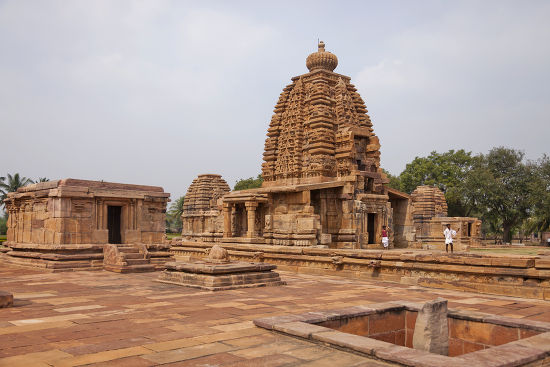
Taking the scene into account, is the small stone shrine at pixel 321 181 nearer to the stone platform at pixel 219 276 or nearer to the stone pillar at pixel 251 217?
the stone pillar at pixel 251 217

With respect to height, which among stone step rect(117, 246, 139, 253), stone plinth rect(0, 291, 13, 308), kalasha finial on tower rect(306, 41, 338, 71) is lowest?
stone plinth rect(0, 291, 13, 308)

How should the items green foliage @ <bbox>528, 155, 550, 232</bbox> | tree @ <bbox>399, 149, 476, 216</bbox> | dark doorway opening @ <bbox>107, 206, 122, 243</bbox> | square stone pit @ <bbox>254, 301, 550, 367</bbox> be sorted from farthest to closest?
1. tree @ <bbox>399, 149, 476, 216</bbox>
2. green foliage @ <bbox>528, 155, 550, 232</bbox>
3. dark doorway opening @ <bbox>107, 206, 122, 243</bbox>
4. square stone pit @ <bbox>254, 301, 550, 367</bbox>

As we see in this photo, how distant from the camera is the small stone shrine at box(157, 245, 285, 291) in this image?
30.8ft

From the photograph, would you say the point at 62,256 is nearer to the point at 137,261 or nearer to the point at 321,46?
the point at 137,261

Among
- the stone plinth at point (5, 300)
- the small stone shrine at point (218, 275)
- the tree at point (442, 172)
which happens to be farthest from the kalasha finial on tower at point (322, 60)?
the tree at point (442, 172)

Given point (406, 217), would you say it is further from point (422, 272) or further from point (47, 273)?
point (47, 273)

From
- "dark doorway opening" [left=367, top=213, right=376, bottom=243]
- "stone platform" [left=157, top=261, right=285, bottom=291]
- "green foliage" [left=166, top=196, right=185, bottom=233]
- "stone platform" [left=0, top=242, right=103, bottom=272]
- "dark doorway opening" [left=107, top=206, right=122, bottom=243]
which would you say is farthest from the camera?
"green foliage" [left=166, top=196, right=185, bottom=233]

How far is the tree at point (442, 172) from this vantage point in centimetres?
5178

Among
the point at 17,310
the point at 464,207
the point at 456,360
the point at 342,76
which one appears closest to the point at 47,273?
the point at 17,310

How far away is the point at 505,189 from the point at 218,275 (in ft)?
133

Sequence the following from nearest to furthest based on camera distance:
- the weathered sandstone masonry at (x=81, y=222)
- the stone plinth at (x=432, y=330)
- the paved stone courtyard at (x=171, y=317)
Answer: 1. the paved stone courtyard at (x=171, y=317)
2. the stone plinth at (x=432, y=330)
3. the weathered sandstone masonry at (x=81, y=222)

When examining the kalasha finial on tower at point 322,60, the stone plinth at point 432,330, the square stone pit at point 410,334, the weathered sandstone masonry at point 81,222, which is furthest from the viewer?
the kalasha finial on tower at point 322,60

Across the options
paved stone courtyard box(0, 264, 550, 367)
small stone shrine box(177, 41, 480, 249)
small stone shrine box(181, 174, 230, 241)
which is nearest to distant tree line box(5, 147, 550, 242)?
small stone shrine box(181, 174, 230, 241)

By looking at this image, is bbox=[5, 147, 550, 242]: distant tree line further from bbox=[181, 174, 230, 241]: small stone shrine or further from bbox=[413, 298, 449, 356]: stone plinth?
bbox=[413, 298, 449, 356]: stone plinth
